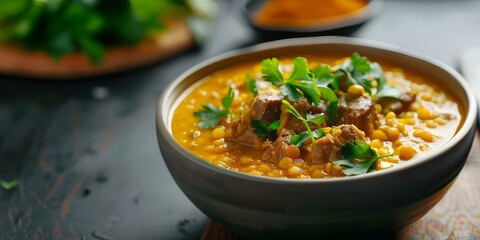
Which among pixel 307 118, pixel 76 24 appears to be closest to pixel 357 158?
pixel 307 118

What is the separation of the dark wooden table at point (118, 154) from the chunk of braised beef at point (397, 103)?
0.45 meters

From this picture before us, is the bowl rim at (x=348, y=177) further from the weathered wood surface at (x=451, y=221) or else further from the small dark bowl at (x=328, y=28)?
the small dark bowl at (x=328, y=28)

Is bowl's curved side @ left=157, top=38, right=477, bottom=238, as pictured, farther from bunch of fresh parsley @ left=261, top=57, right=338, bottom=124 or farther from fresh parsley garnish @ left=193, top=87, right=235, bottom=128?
bunch of fresh parsley @ left=261, top=57, right=338, bottom=124

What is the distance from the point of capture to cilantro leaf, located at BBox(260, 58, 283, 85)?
101 inches

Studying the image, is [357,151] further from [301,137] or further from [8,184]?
[8,184]

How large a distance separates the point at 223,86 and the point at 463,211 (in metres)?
1.14

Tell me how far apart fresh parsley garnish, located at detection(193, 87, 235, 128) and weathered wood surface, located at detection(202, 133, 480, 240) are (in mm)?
414

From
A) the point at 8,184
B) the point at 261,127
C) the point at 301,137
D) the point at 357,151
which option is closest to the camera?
the point at 357,151

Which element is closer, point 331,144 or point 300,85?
point 331,144

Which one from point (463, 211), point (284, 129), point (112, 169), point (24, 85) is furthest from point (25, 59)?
point (463, 211)

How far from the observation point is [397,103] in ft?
8.54

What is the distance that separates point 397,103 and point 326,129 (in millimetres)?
414

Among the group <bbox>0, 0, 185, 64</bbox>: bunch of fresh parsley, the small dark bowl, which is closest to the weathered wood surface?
the small dark bowl

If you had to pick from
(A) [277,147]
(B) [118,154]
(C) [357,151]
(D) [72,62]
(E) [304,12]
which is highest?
(C) [357,151]
